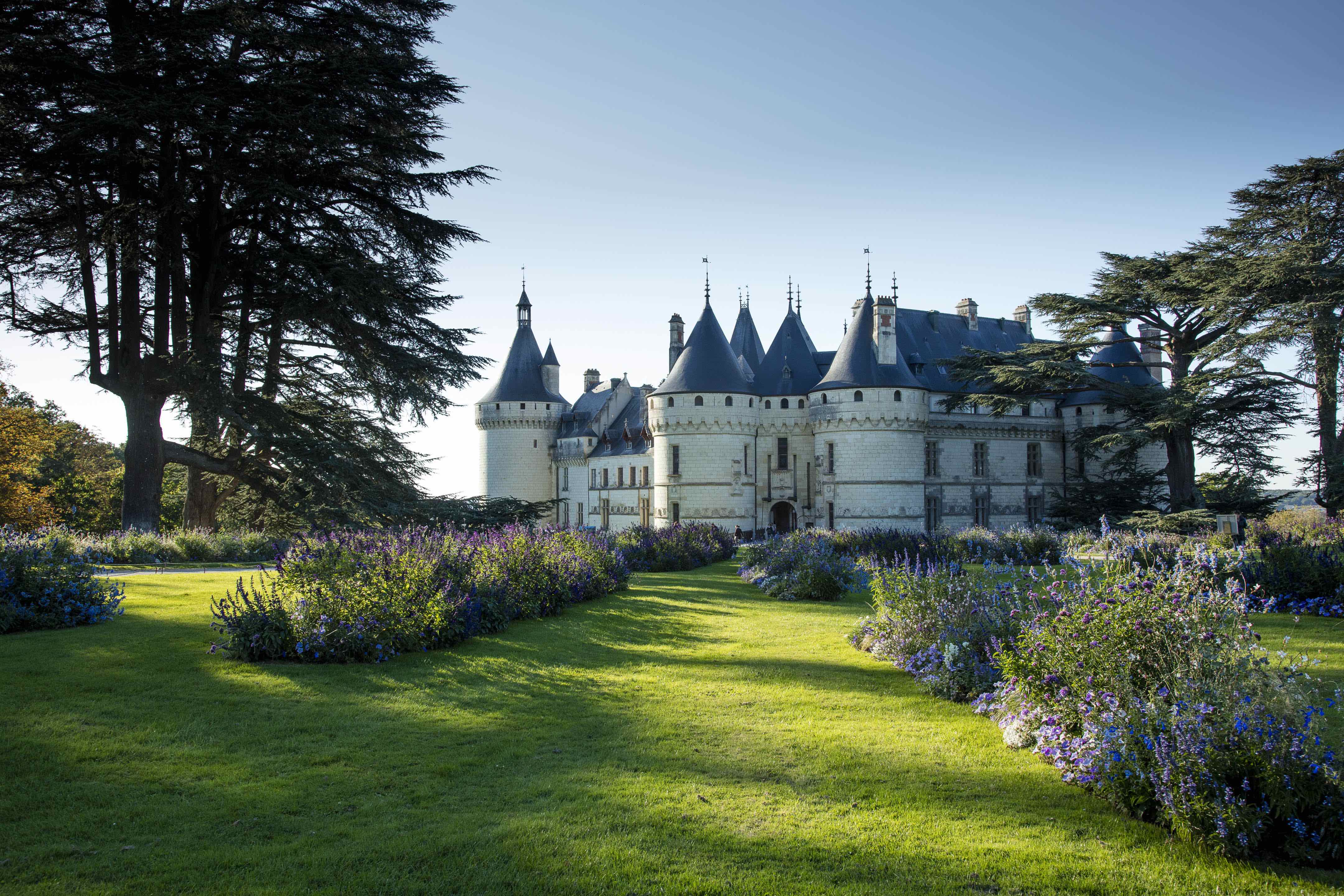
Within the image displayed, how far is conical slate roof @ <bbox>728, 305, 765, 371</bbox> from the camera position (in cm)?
3784

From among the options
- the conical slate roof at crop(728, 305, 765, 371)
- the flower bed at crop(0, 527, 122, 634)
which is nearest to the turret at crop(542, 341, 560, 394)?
the conical slate roof at crop(728, 305, 765, 371)

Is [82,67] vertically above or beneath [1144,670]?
above

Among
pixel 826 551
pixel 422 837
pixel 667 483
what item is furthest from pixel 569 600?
pixel 667 483

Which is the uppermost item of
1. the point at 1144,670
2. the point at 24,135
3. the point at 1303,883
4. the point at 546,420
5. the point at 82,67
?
the point at 82,67

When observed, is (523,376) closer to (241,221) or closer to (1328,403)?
(241,221)

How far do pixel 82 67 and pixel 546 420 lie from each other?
1210 inches

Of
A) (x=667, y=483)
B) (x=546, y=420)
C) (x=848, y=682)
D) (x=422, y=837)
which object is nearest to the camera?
(x=422, y=837)

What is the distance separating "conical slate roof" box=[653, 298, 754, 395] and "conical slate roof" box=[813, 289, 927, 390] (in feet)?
11.3

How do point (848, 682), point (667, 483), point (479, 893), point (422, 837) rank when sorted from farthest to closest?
point (667, 483), point (848, 682), point (422, 837), point (479, 893)

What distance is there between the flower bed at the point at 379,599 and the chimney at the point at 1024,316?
3854 centimetres

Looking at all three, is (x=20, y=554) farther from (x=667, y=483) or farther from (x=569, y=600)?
(x=667, y=483)

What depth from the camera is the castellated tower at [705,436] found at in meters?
32.7

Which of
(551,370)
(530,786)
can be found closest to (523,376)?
(551,370)

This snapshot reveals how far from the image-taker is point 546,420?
4534cm
